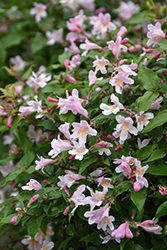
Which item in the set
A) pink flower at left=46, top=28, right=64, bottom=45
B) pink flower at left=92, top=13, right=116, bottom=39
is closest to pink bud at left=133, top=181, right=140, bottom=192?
pink flower at left=92, top=13, right=116, bottom=39

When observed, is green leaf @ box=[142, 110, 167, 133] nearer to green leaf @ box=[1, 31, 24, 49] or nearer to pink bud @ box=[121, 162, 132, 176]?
pink bud @ box=[121, 162, 132, 176]

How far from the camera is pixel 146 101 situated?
114 centimetres

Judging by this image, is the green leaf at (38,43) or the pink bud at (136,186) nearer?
the pink bud at (136,186)

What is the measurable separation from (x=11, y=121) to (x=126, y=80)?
2.45ft

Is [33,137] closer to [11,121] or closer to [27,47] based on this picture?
[11,121]

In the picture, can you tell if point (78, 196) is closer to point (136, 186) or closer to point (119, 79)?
point (136, 186)

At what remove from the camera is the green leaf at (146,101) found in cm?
111

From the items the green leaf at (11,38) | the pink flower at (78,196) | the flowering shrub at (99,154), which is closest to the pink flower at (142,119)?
the flowering shrub at (99,154)

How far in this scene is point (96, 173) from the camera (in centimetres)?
127

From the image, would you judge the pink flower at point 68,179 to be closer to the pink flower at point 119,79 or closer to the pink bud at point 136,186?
the pink bud at point 136,186

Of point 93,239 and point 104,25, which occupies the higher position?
point 104,25

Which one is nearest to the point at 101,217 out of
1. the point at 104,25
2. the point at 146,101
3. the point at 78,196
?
the point at 78,196

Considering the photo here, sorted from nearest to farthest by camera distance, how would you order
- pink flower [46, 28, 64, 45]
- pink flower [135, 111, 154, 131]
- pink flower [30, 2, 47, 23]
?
pink flower [135, 111, 154, 131], pink flower [46, 28, 64, 45], pink flower [30, 2, 47, 23]

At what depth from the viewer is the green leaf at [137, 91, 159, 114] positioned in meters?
1.11
